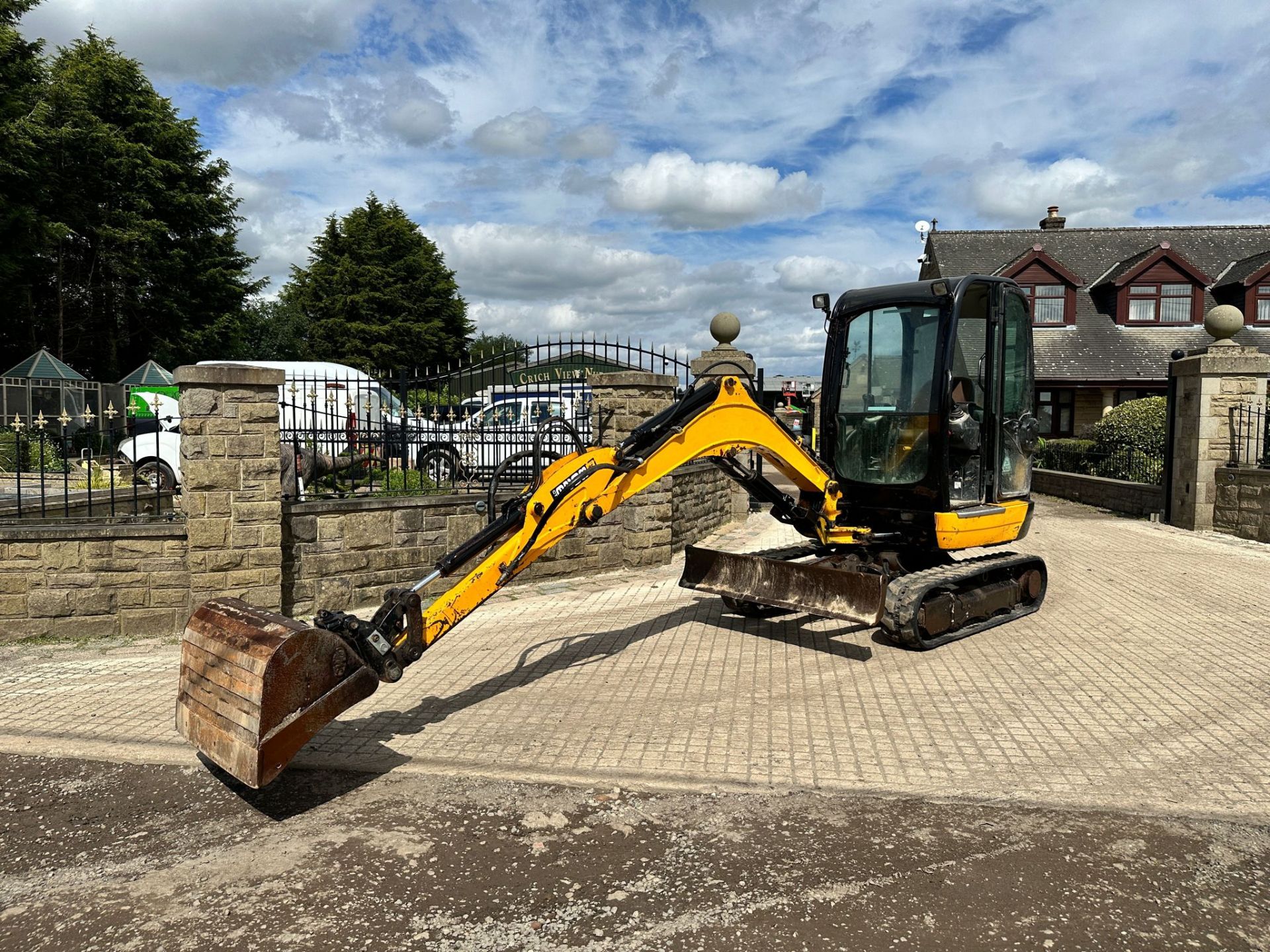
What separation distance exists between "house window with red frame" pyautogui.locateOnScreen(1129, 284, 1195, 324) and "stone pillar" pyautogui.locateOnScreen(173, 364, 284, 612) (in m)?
29.4

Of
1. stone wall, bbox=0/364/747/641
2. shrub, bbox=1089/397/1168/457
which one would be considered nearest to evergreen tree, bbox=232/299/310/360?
shrub, bbox=1089/397/1168/457

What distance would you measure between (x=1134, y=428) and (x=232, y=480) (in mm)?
17244

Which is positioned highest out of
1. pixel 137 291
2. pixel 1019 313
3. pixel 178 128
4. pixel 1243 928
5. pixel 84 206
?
pixel 178 128

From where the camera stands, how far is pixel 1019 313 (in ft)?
24.9

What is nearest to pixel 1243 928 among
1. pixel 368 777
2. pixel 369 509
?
pixel 368 777

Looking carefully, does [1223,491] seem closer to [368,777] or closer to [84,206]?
[368,777]

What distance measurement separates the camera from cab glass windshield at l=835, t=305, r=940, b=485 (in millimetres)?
7184

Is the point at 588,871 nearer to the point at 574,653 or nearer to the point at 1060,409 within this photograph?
the point at 574,653

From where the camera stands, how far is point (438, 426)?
9.38m

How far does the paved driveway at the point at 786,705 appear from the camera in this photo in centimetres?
462

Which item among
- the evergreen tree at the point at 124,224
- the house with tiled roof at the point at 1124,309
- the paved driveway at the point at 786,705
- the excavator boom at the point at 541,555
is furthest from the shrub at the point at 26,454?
the house with tiled roof at the point at 1124,309

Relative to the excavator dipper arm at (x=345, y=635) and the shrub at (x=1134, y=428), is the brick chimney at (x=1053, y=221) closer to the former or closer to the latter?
the shrub at (x=1134, y=428)

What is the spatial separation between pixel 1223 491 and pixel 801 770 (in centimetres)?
1196

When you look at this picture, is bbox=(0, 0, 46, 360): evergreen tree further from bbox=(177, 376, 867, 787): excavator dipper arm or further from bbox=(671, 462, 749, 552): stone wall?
bbox=(177, 376, 867, 787): excavator dipper arm
